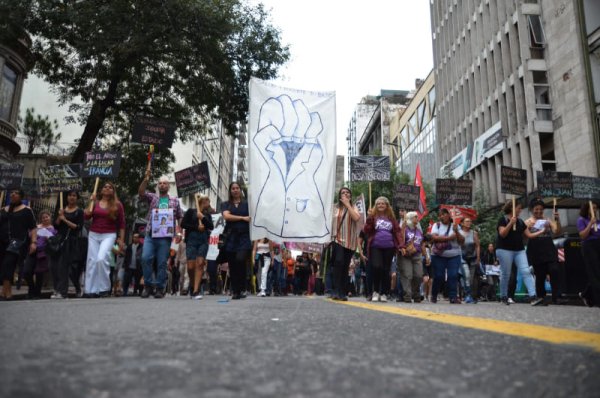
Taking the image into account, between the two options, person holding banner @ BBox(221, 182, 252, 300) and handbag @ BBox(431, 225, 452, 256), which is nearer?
person holding banner @ BBox(221, 182, 252, 300)

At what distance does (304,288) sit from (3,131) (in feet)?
44.1

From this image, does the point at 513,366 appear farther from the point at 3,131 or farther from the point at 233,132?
the point at 3,131

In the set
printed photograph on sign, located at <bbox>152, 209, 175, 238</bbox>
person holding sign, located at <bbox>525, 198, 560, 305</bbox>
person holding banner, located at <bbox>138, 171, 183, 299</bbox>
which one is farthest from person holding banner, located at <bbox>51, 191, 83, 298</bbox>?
person holding sign, located at <bbox>525, 198, 560, 305</bbox>

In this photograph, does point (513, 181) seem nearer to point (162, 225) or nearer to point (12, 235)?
point (162, 225)

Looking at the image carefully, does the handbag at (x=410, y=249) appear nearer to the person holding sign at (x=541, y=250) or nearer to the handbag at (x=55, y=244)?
the person holding sign at (x=541, y=250)

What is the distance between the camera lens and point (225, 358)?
1.75m

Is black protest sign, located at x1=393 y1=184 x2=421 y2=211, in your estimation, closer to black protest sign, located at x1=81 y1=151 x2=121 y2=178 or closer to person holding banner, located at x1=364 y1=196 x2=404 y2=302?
person holding banner, located at x1=364 y1=196 x2=404 y2=302

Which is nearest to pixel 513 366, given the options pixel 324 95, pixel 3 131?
pixel 324 95

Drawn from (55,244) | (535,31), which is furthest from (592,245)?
(535,31)

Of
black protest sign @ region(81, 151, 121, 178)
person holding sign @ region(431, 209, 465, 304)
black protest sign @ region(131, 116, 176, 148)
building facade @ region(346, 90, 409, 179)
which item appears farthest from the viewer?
building facade @ region(346, 90, 409, 179)

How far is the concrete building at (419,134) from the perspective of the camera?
45.2 metres

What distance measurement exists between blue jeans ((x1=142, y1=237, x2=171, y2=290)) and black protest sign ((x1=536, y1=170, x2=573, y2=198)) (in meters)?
9.99

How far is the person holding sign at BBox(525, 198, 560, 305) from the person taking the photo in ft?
28.2

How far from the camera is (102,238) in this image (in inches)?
328
